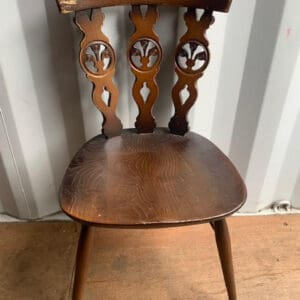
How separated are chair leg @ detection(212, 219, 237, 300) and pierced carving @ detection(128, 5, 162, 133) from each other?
0.36m

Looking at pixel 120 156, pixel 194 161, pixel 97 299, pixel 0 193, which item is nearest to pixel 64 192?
pixel 120 156

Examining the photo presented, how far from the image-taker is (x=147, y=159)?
3.17 ft

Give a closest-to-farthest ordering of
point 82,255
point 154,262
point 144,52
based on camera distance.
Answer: point 82,255 < point 144,52 < point 154,262

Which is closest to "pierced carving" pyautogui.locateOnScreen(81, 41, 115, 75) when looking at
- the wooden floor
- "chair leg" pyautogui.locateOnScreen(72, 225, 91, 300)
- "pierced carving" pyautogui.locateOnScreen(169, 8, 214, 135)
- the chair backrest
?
the chair backrest

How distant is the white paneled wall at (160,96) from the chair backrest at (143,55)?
0.22 ft

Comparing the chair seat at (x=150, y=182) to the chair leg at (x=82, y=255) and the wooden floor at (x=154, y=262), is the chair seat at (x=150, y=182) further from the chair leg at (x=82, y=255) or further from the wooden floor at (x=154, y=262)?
the wooden floor at (x=154, y=262)

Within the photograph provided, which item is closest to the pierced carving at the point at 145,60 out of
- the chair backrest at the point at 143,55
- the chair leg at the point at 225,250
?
the chair backrest at the point at 143,55

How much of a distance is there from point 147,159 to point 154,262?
458 mm

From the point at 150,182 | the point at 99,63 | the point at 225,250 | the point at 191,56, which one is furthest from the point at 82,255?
the point at 191,56

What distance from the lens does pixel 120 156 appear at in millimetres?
974

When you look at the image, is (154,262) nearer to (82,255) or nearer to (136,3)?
(82,255)

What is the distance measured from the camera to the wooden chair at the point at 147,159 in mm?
816

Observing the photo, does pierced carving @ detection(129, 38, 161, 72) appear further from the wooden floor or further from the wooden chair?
the wooden floor

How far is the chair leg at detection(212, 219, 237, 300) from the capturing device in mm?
922
